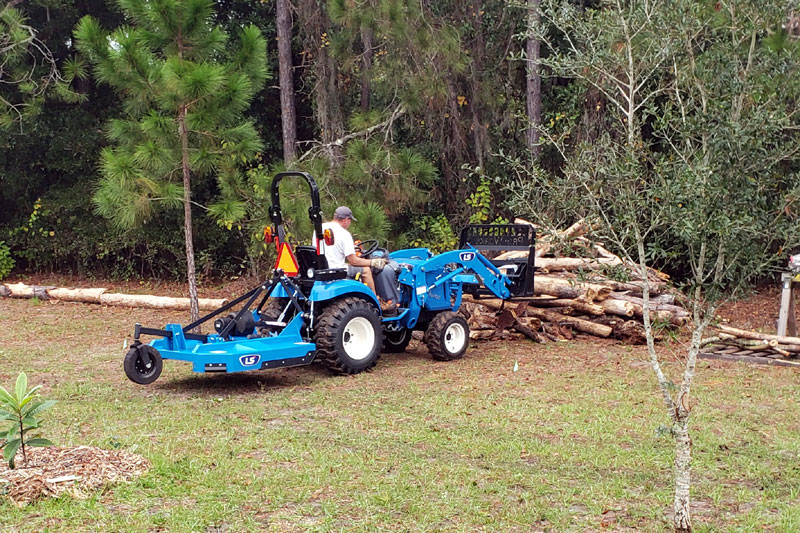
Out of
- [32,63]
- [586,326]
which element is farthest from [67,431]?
[32,63]

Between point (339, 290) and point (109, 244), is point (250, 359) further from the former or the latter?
point (109, 244)

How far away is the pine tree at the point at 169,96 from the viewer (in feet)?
36.8

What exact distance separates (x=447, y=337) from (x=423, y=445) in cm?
376

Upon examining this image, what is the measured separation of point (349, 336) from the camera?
30.4 feet

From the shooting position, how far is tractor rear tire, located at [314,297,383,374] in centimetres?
884

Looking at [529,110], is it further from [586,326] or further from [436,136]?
[586,326]

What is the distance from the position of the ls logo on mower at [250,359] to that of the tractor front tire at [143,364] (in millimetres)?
777

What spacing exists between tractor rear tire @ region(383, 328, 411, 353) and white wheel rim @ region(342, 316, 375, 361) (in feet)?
4.62

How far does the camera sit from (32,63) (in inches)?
726

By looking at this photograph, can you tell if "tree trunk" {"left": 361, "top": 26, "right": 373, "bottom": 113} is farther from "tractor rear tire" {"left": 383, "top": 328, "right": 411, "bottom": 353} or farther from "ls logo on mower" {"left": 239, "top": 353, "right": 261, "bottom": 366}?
"ls logo on mower" {"left": 239, "top": 353, "right": 261, "bottom": 366}

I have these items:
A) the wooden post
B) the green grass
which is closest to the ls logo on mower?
the green grass

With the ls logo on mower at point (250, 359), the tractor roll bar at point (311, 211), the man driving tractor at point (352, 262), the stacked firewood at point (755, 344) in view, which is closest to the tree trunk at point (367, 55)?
the man driving tractor at point (352, 262)

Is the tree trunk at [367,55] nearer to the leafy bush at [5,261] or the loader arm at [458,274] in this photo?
the loader arm at [458,274]

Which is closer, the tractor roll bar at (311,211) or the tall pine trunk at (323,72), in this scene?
the tractor roll bar at (311,211)
